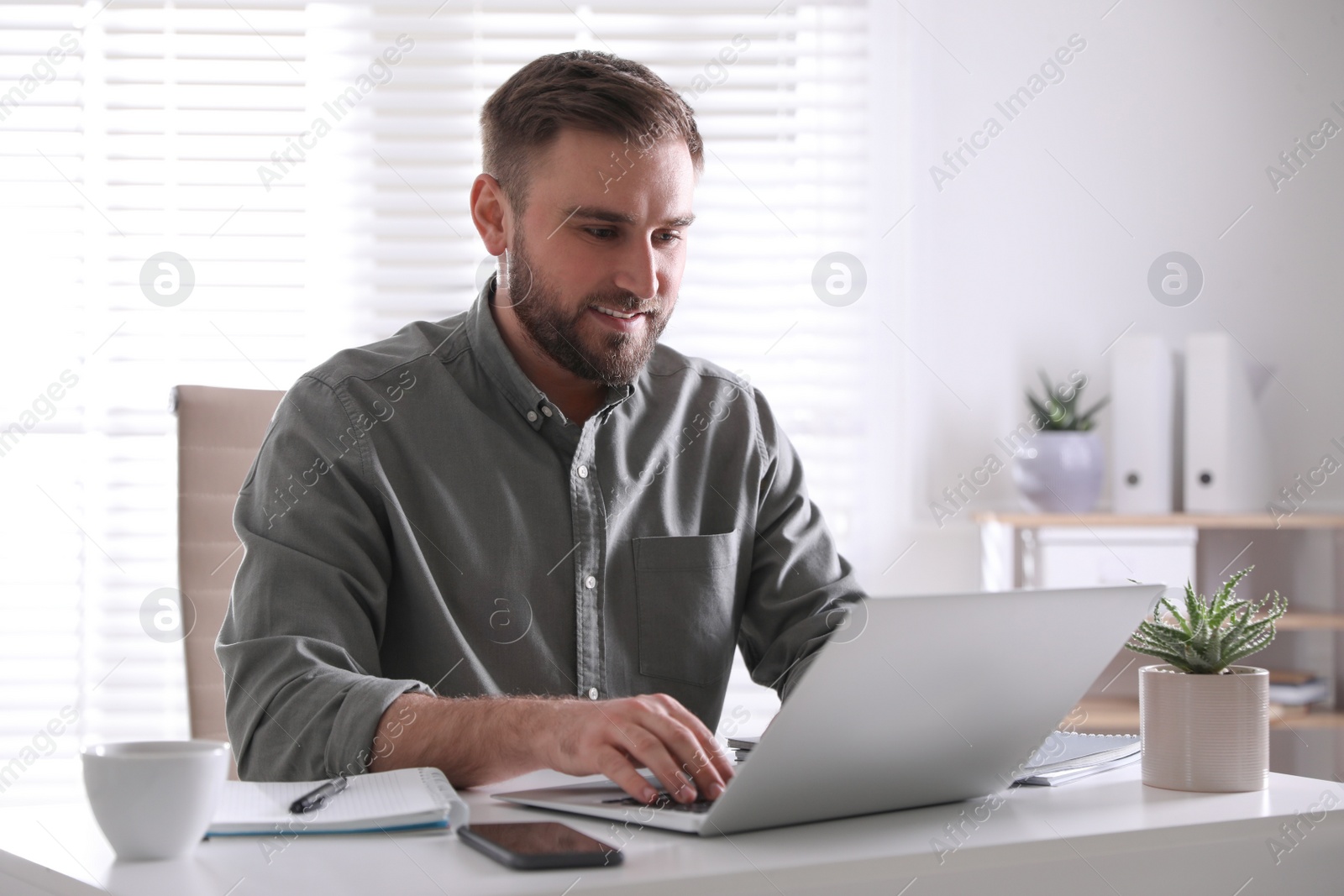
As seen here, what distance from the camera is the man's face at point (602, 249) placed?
4.66 feet

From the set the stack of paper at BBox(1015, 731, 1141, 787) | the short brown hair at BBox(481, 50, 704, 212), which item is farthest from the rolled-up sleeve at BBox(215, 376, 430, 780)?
the stack of paper at BBox(1015, 731, 1141, 787)

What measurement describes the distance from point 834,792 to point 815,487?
2160 mm

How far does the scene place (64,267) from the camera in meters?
2.83

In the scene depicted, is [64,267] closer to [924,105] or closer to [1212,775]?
[924,105]

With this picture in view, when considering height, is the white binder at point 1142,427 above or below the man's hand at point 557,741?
above

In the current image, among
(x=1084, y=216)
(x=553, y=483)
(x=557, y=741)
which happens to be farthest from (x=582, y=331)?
(x=1084, y=216)

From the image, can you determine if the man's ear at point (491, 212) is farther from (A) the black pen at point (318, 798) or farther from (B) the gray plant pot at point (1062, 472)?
(B) the gray plant pot at point (1062, 472)

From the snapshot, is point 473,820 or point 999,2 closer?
point 473,820

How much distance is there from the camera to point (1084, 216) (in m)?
→ 3.01

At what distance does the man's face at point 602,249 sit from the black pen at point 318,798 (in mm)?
712

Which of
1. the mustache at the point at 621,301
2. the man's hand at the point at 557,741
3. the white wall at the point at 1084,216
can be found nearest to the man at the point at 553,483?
the mustache at the point at 621,301

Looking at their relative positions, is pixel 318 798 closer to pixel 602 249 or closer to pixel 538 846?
pixel 538 846

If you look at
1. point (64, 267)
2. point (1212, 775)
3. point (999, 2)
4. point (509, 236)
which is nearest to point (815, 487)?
point (999, 2)

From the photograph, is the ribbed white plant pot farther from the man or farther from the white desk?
the man
